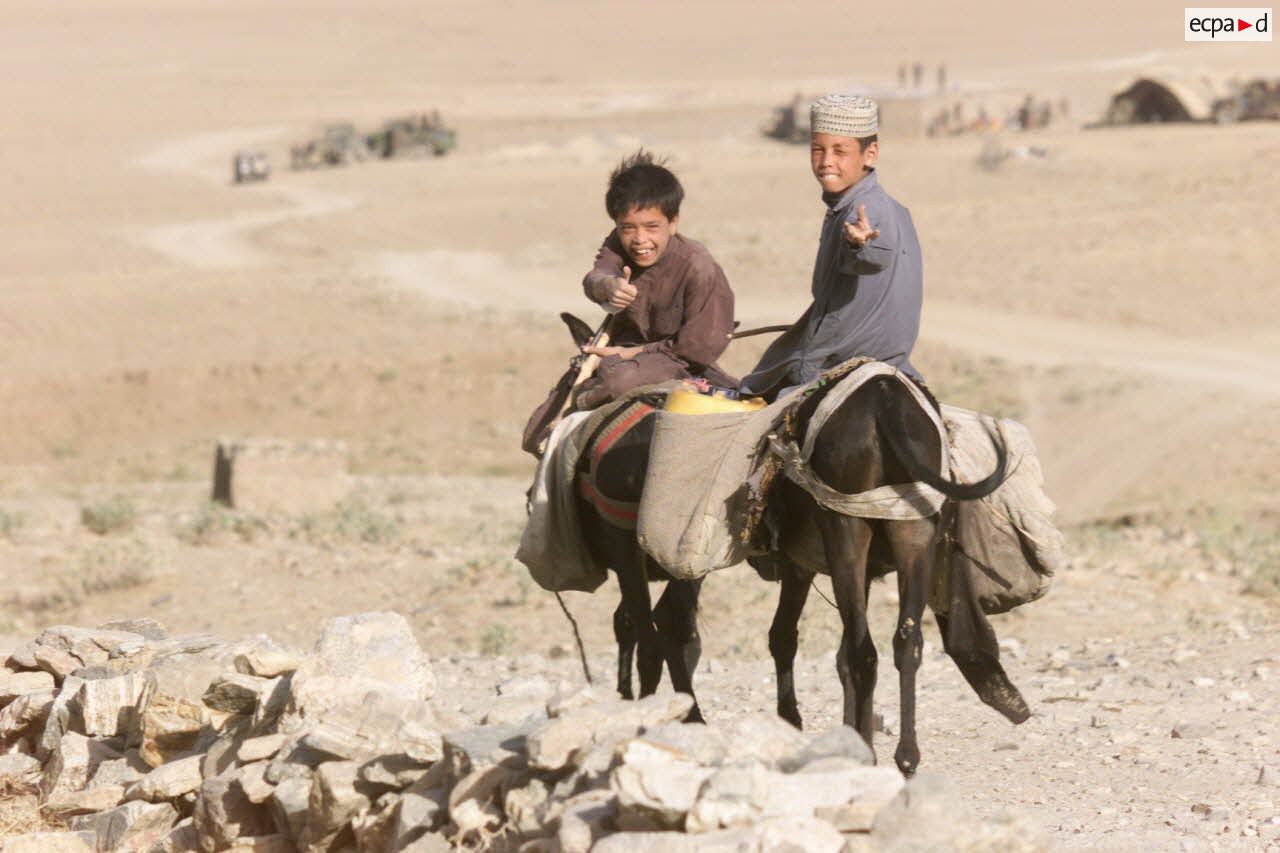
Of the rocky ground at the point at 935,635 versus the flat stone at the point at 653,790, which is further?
the rocky ground at the point at 935,635

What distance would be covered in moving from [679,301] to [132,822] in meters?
2.63

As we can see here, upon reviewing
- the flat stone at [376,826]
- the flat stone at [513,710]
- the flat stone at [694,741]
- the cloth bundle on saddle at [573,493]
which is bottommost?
the flat stone at [376,826]

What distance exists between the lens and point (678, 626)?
266 inches

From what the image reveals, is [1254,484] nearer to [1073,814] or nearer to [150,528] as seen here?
[150,528]

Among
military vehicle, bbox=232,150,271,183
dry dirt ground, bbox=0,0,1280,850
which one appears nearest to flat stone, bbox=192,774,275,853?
dry dirt ground, bbox=0,0,1280,850

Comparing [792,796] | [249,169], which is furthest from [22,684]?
[249,169]

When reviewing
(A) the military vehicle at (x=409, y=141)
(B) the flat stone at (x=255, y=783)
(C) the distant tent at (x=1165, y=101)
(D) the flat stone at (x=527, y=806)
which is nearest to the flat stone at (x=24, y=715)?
(B) the flat stone at (x=255, y=783)

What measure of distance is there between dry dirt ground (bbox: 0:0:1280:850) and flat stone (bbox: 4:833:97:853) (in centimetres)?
270

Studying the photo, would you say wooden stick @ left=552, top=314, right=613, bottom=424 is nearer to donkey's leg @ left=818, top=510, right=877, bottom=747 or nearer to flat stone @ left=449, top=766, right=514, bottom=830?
donkey's leg @ left=818, top=510, right=877, bottom=747

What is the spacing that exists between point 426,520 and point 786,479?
8801 millimetres

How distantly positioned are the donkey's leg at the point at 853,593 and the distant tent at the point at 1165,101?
36.5 meters

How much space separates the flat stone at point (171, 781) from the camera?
6.54m

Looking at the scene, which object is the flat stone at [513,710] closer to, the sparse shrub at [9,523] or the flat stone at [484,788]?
the flat stone at [484,788]

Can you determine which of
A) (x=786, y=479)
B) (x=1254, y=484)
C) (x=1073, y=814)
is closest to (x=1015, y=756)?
(x=1073, y=814)
